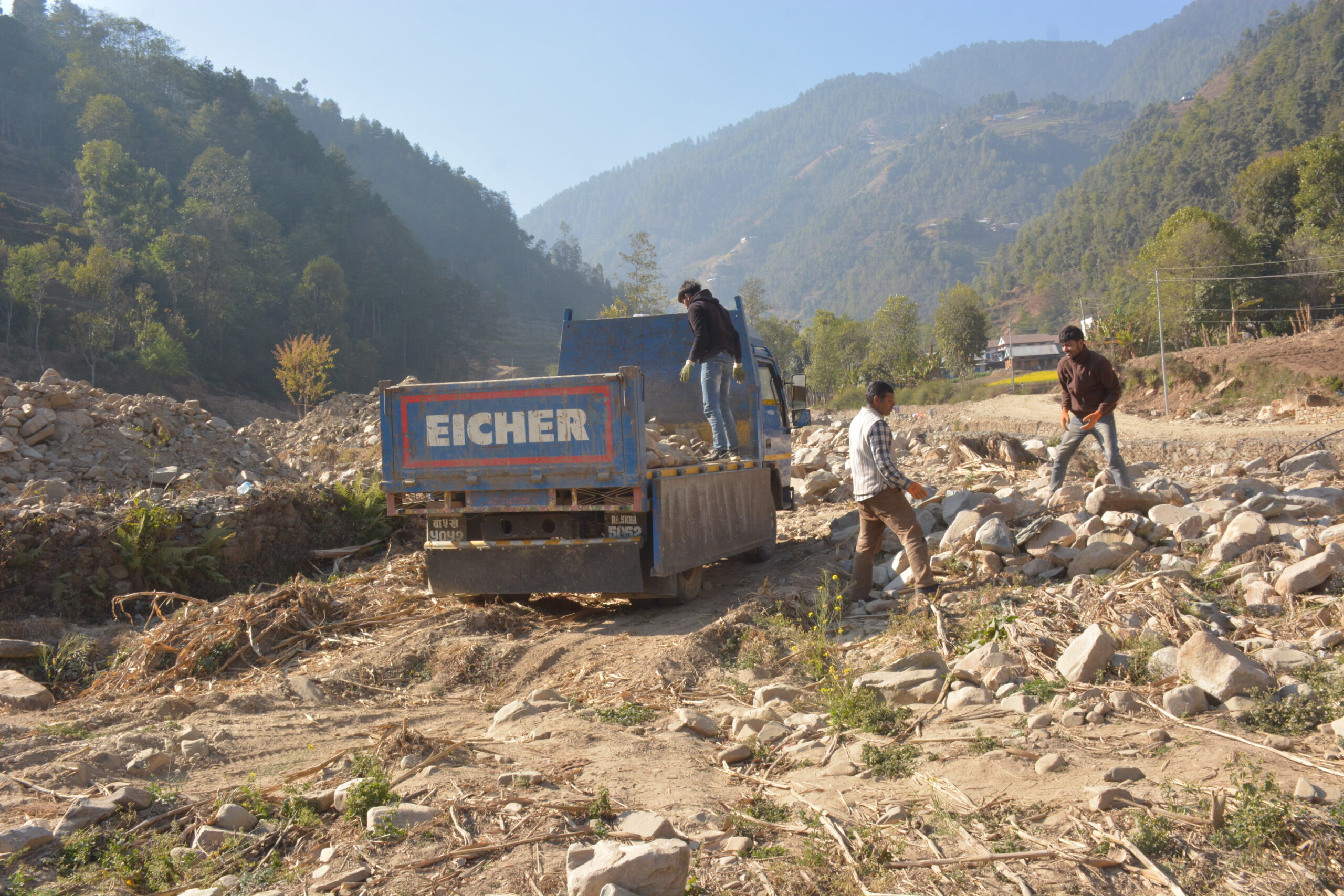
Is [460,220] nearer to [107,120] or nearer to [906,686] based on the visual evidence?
[107,120]

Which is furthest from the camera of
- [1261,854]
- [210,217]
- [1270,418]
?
[210,217]

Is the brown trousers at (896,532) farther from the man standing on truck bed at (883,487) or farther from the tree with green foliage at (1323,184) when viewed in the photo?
the tree with green foliage at (1323,184)

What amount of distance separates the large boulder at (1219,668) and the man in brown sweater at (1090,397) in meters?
3.42

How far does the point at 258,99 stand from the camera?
262 feet

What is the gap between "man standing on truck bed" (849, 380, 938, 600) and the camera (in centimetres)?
633

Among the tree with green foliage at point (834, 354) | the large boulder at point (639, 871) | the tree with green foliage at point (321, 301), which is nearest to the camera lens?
the large boulder at point (639, 871)

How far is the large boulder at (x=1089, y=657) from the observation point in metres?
4.46

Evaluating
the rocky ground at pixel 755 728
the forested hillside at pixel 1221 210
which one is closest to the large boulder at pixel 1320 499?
the rocky ground at pixel 755 728

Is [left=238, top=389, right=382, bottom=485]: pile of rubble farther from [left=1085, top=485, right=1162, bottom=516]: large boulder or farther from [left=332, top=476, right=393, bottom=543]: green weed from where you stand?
[left=1085, top=485, right=1162, bottom=516]: large boulder

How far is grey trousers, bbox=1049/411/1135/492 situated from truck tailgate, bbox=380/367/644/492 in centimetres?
403

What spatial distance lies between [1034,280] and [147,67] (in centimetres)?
13227

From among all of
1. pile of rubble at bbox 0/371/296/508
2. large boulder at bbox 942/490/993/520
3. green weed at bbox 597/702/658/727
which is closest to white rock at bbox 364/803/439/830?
green weed at bbox 597/702/658/727

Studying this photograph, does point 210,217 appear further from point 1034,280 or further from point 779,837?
point 1034,280

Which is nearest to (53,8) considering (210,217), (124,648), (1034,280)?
(210,217)
